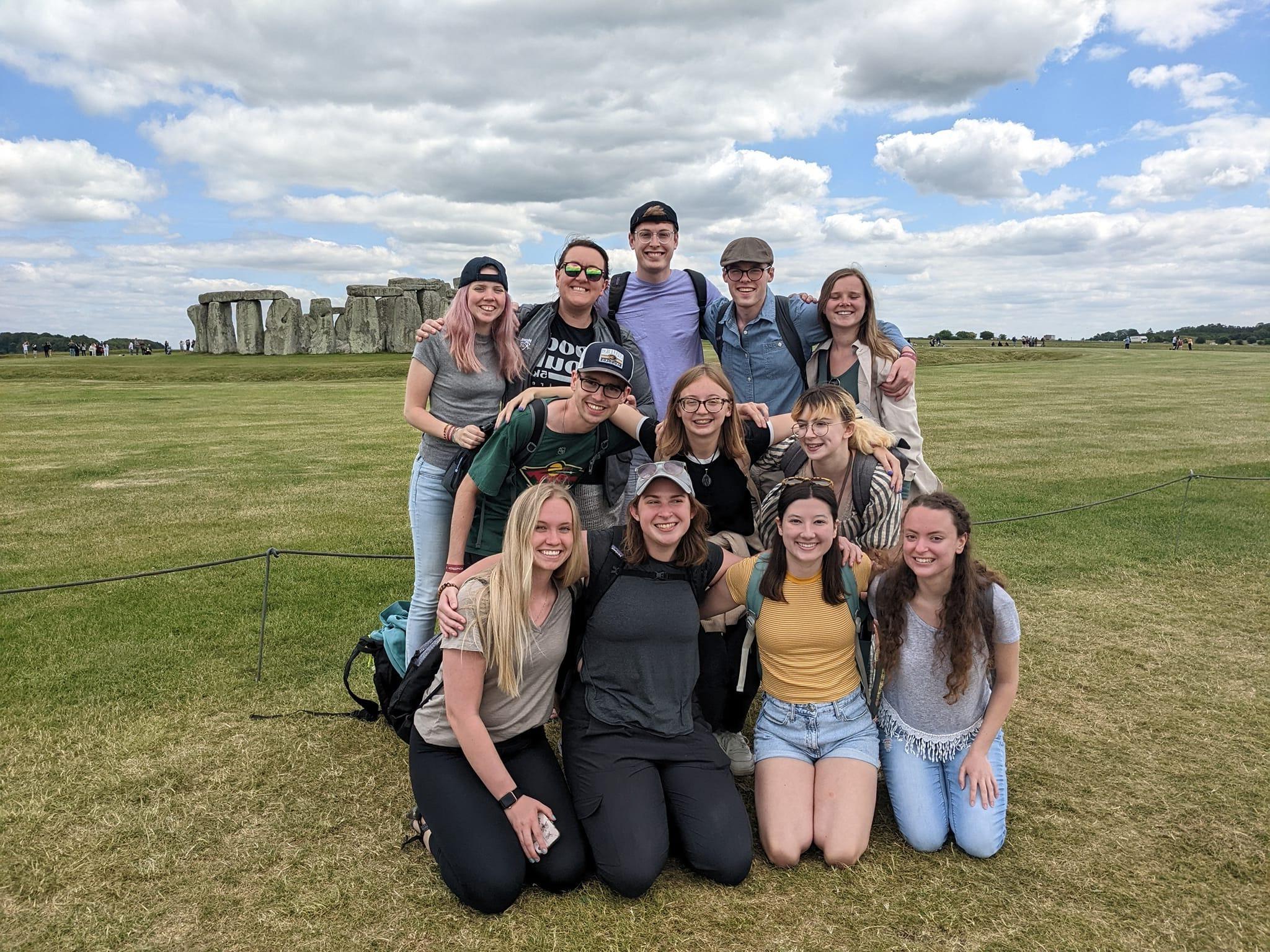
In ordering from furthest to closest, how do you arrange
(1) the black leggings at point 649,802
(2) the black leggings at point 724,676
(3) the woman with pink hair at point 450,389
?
(3) the woman with pink hair at point 450,389, (2) the black leggings at point 724,676, (1) the black leggings at point 649,802

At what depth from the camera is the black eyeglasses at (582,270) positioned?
4402 millimetres

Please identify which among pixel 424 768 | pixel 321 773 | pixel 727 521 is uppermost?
pixel 727 521

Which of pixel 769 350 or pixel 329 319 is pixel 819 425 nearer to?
pixel 769 350

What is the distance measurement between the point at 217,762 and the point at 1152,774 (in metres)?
4.89

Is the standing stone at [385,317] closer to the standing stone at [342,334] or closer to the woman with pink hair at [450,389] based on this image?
the standing stone at [342,334]

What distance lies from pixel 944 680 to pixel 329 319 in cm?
4457

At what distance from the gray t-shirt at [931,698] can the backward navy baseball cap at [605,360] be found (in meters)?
1.73

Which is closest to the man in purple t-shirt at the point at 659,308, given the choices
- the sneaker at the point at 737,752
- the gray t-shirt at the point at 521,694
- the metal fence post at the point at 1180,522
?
the gray t-shirt at the point at 521,694

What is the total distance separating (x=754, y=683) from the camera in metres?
4.37

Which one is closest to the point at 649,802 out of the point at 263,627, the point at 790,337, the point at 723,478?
the point at 723,478

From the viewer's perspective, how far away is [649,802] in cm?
359

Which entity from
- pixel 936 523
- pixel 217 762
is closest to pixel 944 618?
pixel 936 523

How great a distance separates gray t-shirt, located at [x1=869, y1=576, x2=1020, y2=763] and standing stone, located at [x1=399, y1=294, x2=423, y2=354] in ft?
138

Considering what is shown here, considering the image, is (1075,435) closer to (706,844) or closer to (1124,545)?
(1124,545)
